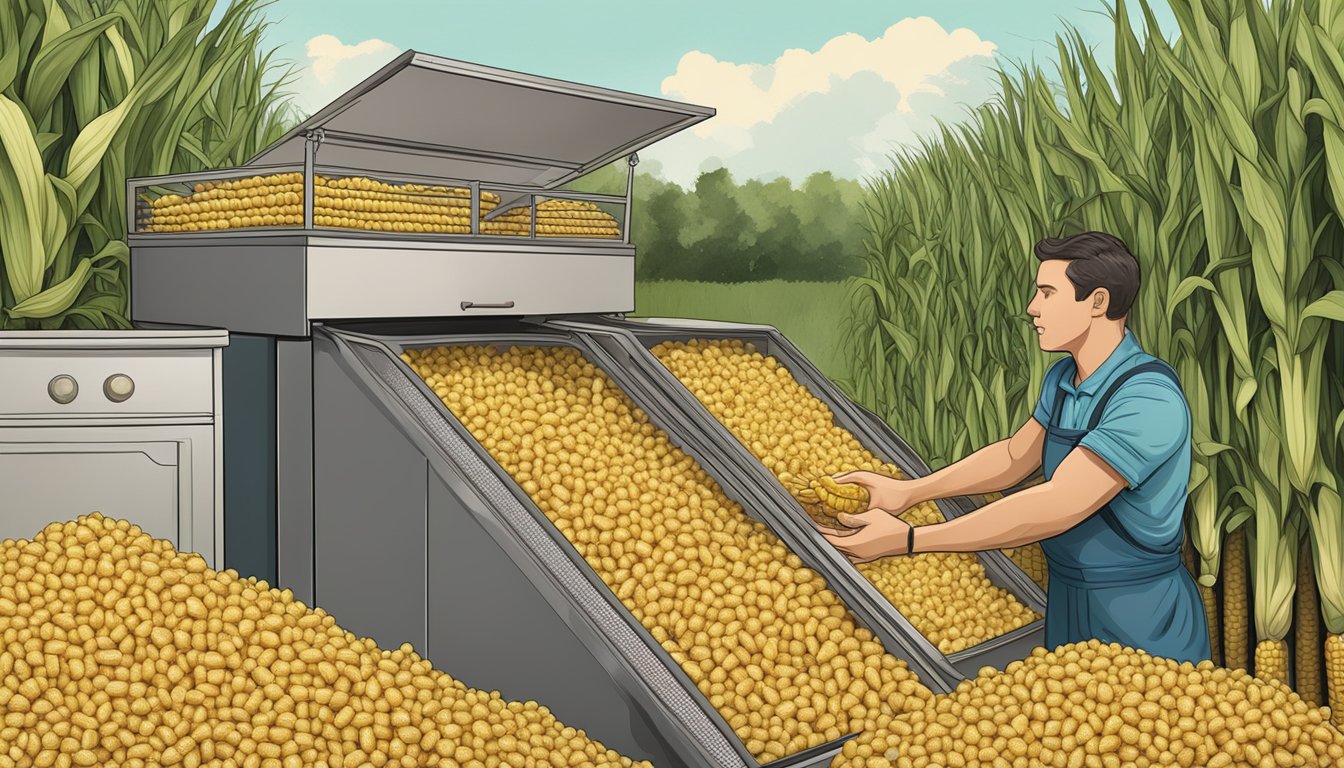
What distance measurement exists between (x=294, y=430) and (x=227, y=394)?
0.25 meters

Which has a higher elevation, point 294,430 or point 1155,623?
point 294,430

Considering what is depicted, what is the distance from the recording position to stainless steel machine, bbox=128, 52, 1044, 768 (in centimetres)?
216

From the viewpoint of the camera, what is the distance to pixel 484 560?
89.3 inches

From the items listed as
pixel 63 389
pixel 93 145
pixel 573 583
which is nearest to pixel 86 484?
pixel 63 389

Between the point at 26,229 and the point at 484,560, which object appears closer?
the point at 484,560

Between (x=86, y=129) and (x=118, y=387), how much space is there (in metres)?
0.91

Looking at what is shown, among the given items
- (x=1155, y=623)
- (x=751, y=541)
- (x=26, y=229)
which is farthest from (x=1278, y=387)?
(x=26, y=229)

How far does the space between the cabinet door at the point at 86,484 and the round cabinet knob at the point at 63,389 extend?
121 mm

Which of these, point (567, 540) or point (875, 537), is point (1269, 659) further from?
point (567, 540)

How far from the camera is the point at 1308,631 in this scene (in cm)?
308

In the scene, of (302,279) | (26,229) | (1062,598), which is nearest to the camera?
(1062,598)

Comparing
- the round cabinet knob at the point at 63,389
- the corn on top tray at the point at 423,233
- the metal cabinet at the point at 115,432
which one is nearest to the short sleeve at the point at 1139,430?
the corn on top tray at the point at 423,233

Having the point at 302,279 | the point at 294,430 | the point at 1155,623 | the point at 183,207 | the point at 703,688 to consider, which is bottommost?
the point at 703,688

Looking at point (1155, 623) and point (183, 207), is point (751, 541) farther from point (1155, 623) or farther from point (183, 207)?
point (183, 207)
